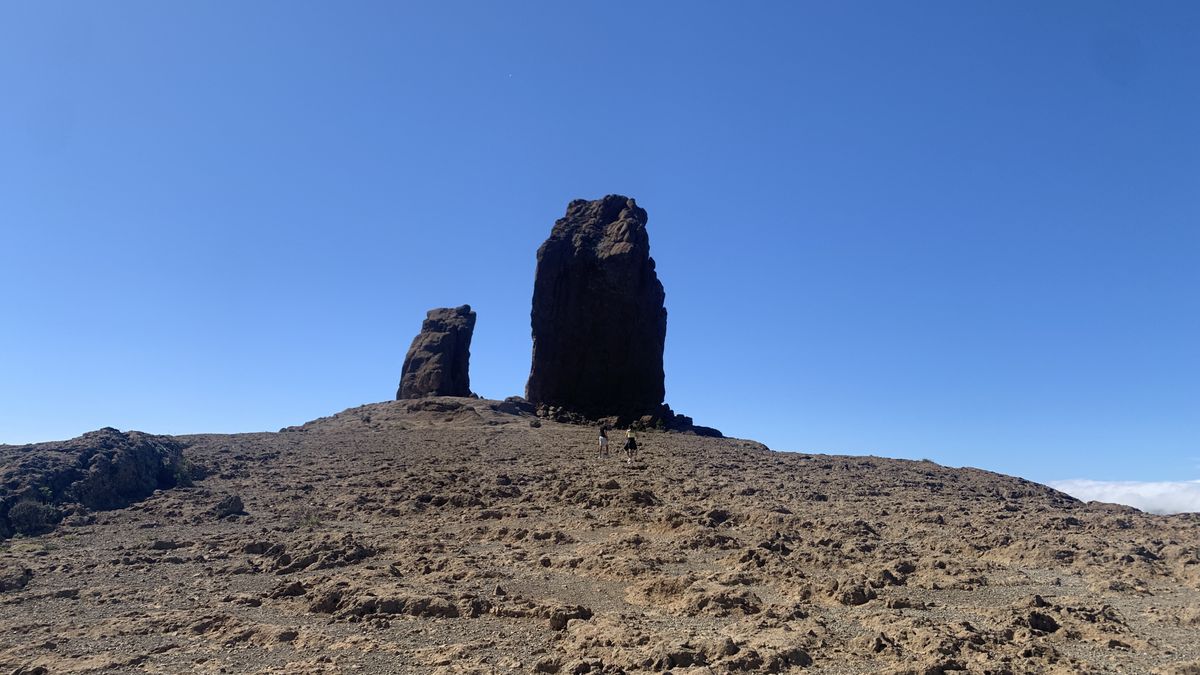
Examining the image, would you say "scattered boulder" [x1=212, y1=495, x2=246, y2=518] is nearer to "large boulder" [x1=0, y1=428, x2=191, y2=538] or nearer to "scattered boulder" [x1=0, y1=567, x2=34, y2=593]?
"large boulder" [x1=0, y1=428, x2=191, y2=538]

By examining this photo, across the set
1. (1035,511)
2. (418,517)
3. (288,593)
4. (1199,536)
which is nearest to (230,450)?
(418,517)

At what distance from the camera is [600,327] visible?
40125mm

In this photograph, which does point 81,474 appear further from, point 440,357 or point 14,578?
point 440,357

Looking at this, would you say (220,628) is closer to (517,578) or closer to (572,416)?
(517,578)

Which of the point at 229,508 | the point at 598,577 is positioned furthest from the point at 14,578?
the point at 598,577

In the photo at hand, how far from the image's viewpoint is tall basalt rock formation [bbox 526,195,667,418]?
3966cm

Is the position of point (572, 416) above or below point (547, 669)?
above

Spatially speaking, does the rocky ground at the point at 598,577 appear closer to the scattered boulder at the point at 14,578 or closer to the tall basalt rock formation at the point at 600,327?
the scattered boulder at the point at 14,578

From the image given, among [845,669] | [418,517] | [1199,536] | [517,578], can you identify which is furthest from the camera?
[418,517]

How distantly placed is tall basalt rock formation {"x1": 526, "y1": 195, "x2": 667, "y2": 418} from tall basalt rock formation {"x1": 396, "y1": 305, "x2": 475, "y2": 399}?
328 inches

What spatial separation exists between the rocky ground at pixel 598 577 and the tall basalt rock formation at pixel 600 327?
637 inches

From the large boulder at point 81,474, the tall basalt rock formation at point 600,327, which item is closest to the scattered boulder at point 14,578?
the large boulder at point 81,474

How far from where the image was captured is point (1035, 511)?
18.4 m

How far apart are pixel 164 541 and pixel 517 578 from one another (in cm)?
758
